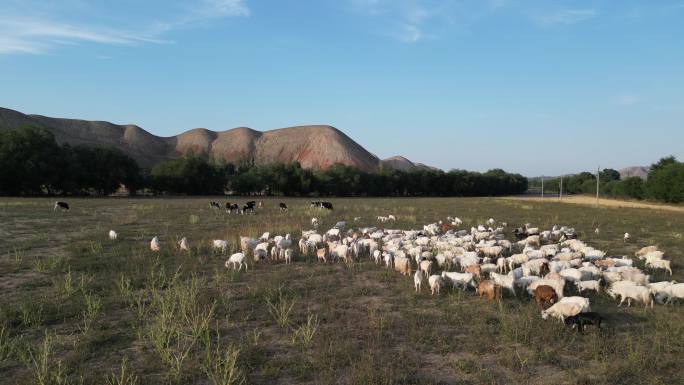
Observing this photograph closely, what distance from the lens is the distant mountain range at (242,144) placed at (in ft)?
523

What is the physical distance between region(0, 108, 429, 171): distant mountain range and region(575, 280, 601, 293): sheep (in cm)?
14617

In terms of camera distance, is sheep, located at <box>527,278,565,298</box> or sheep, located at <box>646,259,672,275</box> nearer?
sheep, located at <box>527,278,565,298</box>

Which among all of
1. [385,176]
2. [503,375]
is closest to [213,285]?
[503,375]

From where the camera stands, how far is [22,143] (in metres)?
56.7

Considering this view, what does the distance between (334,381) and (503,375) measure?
2523 mm

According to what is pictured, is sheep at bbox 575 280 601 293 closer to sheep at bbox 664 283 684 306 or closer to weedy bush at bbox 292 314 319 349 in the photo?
sheep at bbox 664 283 684 306

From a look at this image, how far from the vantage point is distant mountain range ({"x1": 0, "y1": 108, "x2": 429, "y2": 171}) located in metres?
160

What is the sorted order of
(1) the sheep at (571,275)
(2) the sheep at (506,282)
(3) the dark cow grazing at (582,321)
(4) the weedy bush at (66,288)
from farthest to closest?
1. (1) the sheep at (571,275)
2. (2) the sheep at (506,282)
3. (4) the weedy bush at (66,288)
4. (3) the dark cow grazing at (582,321)

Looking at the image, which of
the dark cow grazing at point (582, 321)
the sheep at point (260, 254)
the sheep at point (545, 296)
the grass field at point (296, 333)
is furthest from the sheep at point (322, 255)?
the dark cow grazing at point (582, 321)

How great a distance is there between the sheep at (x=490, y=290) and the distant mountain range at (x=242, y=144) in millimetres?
146969

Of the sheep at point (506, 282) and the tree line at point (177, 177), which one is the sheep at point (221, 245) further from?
the tree line at point (177, 177)

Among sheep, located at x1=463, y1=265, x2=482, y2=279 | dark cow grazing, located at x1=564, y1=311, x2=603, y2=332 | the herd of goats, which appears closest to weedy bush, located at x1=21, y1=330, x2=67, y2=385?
the herd of goats

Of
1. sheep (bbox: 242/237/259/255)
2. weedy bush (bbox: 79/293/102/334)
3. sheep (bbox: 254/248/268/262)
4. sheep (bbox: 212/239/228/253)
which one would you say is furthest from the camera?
sheep (bbox: 242/237/259/255)

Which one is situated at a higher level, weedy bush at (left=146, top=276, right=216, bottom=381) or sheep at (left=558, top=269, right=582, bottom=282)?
sheep at (left=558, top=269, right=582, bottom=282)
